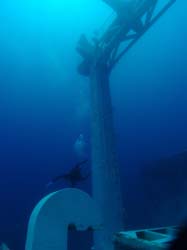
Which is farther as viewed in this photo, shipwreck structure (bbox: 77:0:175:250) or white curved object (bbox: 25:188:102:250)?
shipwreck structure (bbox: 77:0:175:250)

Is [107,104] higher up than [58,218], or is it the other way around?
[107,104]

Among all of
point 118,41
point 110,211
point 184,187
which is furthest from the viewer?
point 184,187

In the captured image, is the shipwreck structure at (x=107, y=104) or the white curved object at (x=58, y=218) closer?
the white curved object at (x=58, y=218)

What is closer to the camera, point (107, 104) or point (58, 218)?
point (58, 218)

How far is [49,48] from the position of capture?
24031 mm

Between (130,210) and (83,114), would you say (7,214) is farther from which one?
(83,114)

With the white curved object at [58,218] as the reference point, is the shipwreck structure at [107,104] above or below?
above

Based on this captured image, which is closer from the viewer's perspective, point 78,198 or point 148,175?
point 78,198

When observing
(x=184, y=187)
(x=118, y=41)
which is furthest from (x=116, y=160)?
(x=184, y=187)

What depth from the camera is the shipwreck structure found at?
7.25 m

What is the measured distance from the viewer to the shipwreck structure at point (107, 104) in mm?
7246

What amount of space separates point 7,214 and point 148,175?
922 cm

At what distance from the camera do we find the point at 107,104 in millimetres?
8688

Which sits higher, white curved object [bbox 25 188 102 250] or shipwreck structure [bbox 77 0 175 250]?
shipwreck structure [bbox 77 0 175 250]
